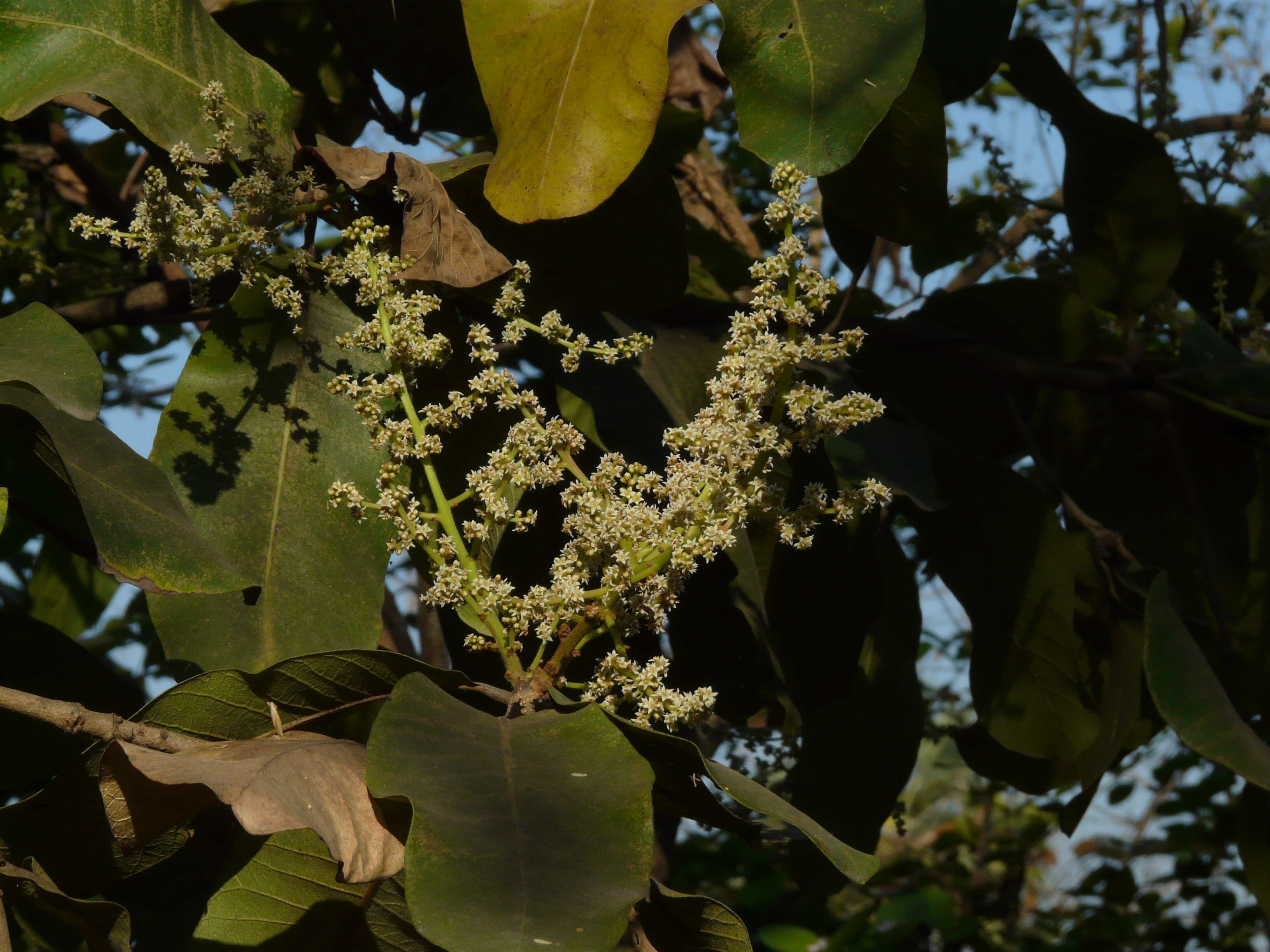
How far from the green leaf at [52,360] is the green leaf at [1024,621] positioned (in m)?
1.05

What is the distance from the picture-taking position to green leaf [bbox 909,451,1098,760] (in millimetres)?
1393

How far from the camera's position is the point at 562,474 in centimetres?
92

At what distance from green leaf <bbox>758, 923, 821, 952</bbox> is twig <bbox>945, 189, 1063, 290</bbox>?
1310 millimetres

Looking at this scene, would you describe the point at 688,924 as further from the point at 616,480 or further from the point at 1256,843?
the point at 1256,843

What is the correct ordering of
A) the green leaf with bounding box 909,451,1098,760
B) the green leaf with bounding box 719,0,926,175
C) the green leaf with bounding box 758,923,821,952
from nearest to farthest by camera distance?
the green leaf with bounding box 719,0,926,175
the green leaf with bounding box 909,451,1098,760
the green leaf with bounding box 758,923,821,952

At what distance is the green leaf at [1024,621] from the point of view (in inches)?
54.8

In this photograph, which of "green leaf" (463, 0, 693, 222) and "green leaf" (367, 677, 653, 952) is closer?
"green leaf" (367, 677, 653, 952)

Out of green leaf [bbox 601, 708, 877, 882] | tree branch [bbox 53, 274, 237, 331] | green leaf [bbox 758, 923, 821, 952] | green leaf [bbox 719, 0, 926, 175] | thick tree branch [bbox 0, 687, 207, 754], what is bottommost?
green leaf [bbox 758, 923, 821, 952]

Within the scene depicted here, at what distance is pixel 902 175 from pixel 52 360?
850mm

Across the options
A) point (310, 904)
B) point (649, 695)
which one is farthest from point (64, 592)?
point (649, 695)

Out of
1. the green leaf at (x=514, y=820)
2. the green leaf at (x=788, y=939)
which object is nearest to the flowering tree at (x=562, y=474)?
the green leaf at (x=514, y=820)

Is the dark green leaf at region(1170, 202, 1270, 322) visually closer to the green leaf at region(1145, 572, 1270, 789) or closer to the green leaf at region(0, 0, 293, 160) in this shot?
the green leaf at region(1145, 572, 1270, 789)

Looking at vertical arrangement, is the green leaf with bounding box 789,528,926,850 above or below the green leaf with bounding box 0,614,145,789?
above

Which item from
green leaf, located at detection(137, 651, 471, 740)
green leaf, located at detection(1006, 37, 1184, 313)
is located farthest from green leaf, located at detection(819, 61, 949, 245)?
green leaf, located at detection(137, 651, 471, 740)
